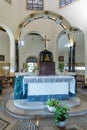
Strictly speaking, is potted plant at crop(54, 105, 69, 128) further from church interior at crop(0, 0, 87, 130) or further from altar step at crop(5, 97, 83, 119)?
altar step at crop(5, 97, 83, 119)

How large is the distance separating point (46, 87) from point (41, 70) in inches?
37.5

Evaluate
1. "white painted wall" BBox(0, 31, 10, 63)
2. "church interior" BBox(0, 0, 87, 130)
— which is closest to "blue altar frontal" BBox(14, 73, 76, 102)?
"church interior" BBox(0, 0, 87, 130)

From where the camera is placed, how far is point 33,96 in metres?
6.19

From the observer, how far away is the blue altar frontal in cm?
608

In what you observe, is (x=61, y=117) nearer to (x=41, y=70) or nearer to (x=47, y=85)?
(x=47, y=85)

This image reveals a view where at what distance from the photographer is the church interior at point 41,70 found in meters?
4.77

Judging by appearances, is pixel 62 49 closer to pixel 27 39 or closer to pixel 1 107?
pixel 27 39

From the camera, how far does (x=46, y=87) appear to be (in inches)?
243

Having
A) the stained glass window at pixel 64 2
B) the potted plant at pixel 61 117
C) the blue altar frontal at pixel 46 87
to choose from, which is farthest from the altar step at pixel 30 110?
the stained glass window at pixel 64 2

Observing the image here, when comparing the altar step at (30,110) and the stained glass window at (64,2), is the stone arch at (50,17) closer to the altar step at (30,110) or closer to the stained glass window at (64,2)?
the altar step at (30,110)

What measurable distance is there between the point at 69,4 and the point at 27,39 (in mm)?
5518

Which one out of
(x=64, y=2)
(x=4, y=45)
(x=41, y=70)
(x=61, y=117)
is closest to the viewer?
(x=61, y=117)

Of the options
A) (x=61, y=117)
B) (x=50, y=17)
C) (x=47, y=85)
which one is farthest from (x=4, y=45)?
(x=61, y=117)

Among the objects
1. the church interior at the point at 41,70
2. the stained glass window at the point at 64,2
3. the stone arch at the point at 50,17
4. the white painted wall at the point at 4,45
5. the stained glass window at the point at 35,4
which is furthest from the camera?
the white painted wall at the point at 4,45
